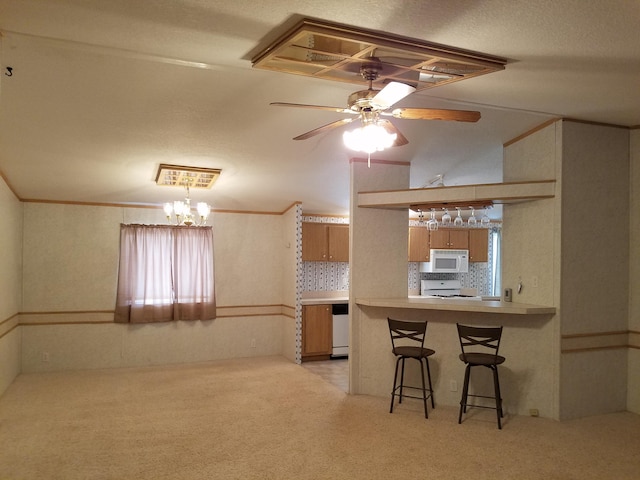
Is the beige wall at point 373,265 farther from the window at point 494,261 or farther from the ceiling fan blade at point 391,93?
the window at point 494,261

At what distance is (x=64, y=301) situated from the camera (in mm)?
6262

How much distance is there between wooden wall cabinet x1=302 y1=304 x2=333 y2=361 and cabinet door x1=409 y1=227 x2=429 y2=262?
207 cm

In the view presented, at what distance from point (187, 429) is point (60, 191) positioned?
3.59m

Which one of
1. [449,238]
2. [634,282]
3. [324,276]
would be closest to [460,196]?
[634,282]

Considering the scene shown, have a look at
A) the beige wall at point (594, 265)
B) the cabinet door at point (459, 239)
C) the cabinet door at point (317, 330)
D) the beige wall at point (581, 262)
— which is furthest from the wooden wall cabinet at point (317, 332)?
the beige wall at point (594, 265)

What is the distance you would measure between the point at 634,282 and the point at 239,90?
4.06 m

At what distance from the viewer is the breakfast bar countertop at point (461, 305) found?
4.19 meters

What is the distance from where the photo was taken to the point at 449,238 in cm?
849

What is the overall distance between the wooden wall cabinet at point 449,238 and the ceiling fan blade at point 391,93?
6030mm

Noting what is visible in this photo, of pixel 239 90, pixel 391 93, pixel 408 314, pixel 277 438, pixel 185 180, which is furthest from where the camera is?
pixel 185 180

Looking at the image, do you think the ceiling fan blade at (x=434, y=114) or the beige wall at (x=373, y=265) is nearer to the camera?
the ceiling fan blade at (x=434, y=114)

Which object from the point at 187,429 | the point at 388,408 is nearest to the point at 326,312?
the point at 388,408

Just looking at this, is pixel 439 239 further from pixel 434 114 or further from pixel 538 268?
pixel 434 114

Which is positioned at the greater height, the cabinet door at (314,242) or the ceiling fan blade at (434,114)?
the ceiling fan blade at (434,114)
